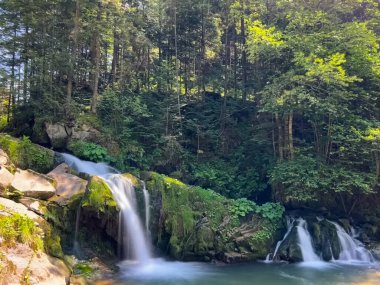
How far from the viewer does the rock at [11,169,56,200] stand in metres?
10.2

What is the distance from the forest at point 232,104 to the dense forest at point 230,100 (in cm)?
7

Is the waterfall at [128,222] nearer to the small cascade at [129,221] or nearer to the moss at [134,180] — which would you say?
the small cascade at [129,221]

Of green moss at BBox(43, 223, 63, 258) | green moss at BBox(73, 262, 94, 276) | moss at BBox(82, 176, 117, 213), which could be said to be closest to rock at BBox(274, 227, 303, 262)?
moss at BBox(82, 176, 117, 213)

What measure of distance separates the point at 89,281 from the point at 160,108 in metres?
11.2

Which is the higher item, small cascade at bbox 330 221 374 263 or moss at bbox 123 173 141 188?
moss at bbox 123 173 141 188

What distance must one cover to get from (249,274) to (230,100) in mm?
12234

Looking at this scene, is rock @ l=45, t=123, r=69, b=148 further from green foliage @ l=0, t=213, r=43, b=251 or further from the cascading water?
green foliage @ l=0, t=213, r=43, b=251

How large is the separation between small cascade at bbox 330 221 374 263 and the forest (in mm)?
1418

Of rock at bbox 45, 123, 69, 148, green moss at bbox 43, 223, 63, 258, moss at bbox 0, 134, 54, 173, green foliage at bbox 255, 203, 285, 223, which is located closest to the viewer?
green moss at bbox 43, 223, 63, 258

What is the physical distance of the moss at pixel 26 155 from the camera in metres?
13.0

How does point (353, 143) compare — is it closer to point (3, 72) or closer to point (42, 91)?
point (42, 91)

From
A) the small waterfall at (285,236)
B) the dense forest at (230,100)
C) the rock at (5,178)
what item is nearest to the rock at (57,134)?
the dense forest at (230,100)

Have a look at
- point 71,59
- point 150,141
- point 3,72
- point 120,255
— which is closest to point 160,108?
point 150,141

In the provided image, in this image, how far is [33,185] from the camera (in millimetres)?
10617
